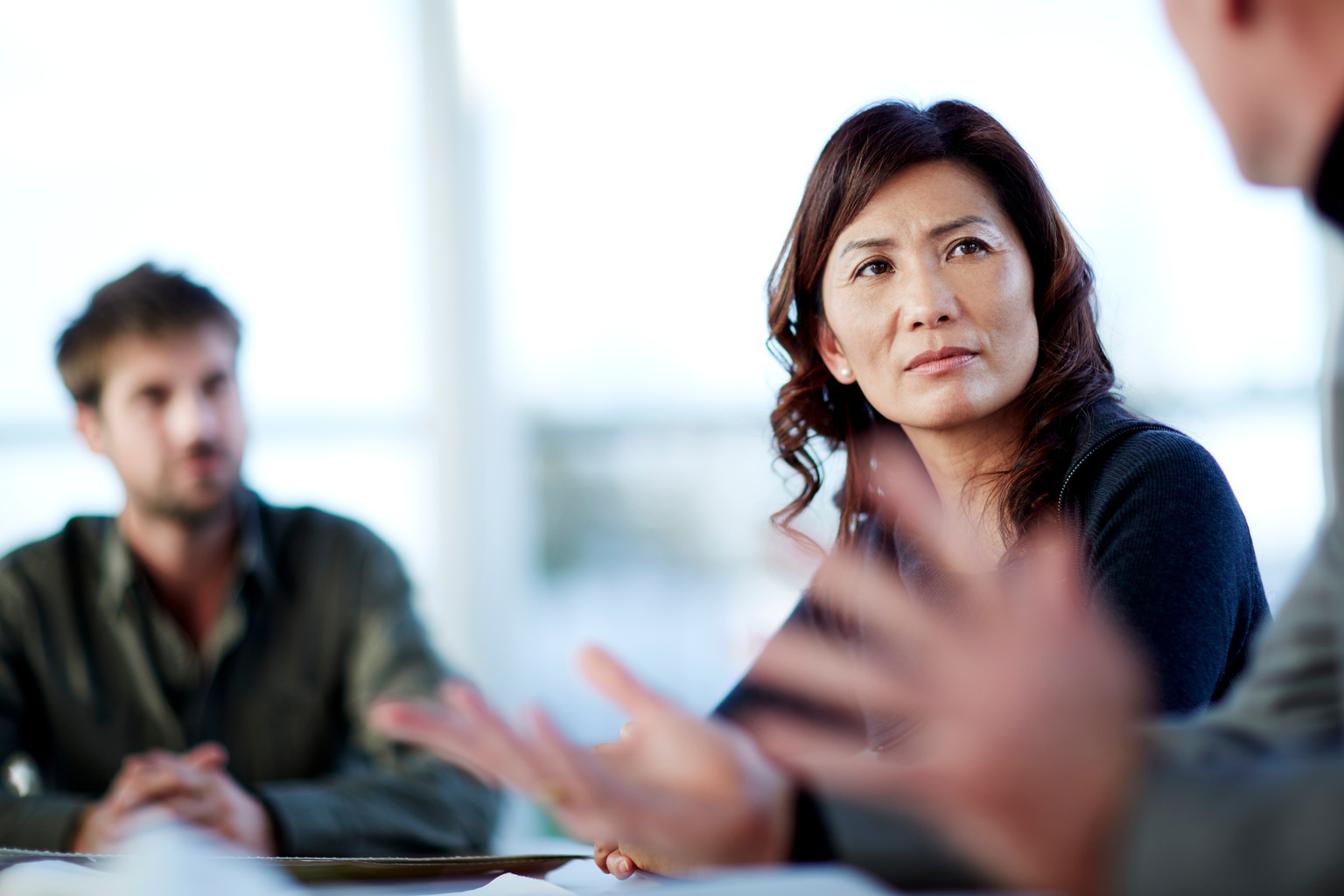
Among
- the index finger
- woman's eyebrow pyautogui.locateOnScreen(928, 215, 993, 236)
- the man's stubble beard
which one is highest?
woman's eyebrow pyautogui.locateOnScreen(928, 215, 993, 236)

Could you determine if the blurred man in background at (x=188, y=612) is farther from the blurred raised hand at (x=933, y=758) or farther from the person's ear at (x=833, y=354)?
the blurred raised hand at (x=933, y=758)

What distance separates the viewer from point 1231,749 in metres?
0.61

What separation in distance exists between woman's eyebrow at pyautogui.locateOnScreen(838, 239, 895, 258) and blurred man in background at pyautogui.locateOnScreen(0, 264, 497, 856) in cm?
105

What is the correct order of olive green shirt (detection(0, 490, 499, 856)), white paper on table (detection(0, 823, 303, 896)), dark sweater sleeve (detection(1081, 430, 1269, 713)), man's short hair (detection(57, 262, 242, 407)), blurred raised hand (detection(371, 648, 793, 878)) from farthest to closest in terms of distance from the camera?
1. man's short hair (detection(57, 262, 242, 407))
2. olive green shirt (detection(0, 490, 499, 856))
3. dark sweater sleeve (detection(1081, 430, 1269, 713))
4. blurred raised hand (detection(371, 648, 793, 878))
5. white paper on table (detection(0, 823, 303, 896))

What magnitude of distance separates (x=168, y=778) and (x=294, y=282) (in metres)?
2.01

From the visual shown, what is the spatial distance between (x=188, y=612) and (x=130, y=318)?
57cm

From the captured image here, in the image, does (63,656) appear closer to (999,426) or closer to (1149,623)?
(999,426)

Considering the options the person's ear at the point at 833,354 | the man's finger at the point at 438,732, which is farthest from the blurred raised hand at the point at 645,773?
the person's ear at the point at 833,354

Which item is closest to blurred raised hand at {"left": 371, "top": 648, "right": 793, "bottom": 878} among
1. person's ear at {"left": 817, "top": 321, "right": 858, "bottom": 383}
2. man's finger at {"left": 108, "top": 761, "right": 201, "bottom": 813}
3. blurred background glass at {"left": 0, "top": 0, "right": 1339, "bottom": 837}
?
person's ear at {"left": 817, "top": 321, "right": 858, "bottom": 383}

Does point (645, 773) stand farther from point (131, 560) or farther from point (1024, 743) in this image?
point (131, 560)

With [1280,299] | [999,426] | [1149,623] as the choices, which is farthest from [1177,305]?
[1149,623]

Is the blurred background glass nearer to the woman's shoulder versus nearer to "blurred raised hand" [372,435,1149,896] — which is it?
the woman's shoulder

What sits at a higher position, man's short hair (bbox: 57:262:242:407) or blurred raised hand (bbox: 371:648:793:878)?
man's short hair (bbox: 57:262:242:407)

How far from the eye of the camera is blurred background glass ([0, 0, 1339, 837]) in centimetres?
314
